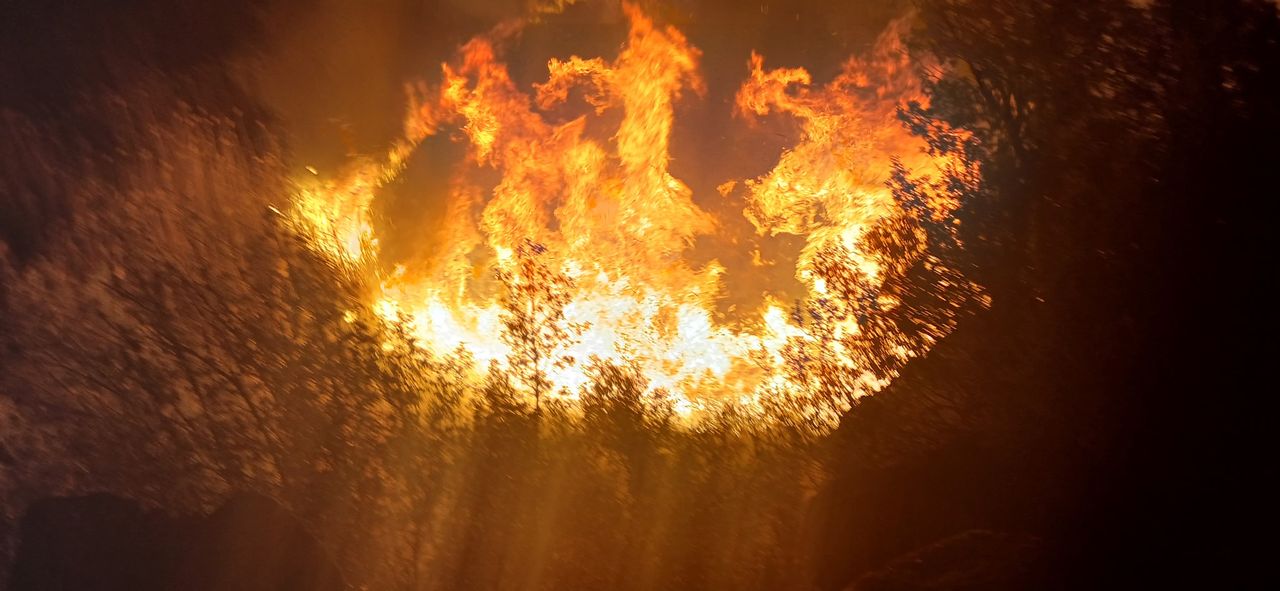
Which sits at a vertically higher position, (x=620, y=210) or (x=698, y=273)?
(x=620, y=210)

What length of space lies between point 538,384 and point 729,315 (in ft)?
1.80

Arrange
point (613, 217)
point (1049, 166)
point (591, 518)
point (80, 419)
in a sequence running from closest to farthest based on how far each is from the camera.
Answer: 1. point (1049, 166)
2. point (613, 217)
3. point (591, 518)
4. point (80, 419)

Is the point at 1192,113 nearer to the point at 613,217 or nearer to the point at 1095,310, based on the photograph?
the point at 1095,310

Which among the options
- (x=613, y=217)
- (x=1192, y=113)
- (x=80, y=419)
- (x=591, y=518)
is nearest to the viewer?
(x=1192, y=113)

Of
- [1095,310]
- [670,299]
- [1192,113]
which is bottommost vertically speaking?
[1095,310]

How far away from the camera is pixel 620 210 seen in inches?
56.8

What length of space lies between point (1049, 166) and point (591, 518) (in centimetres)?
138

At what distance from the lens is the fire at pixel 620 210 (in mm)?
1271

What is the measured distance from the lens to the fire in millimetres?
1271

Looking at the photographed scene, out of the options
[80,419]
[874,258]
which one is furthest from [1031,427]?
[80,419]

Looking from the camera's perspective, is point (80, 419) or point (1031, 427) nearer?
point (1031, 427)

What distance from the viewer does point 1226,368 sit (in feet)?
4.03

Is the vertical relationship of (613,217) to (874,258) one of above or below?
above

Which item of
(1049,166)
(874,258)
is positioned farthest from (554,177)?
(1049,166)
